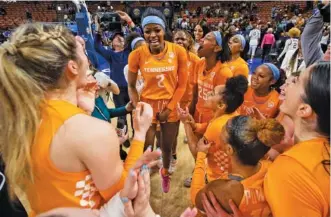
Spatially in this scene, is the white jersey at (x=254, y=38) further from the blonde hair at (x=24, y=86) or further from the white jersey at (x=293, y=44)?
the blonde hair at (x=24, y=86)

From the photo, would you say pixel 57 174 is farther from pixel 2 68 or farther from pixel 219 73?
pixel 219 73

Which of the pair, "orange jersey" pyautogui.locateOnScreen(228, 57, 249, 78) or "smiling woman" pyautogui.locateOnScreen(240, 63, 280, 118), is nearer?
"smiling woman" pyautogui.locateOnScreen(240, 63, 280, 118)

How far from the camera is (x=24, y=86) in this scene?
931 mm

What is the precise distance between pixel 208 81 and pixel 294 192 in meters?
1.86

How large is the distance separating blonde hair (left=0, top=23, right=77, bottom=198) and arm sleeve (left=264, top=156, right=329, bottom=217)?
2.45 feet

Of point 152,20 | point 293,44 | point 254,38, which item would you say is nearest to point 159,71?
point 152,20

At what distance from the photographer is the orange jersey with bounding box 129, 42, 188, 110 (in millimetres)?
2619

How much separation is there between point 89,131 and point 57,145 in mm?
105

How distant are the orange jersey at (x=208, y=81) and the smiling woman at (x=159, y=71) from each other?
0.17m

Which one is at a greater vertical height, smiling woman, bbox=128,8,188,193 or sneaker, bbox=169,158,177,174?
smiling woman, bbox=128,8,188,193

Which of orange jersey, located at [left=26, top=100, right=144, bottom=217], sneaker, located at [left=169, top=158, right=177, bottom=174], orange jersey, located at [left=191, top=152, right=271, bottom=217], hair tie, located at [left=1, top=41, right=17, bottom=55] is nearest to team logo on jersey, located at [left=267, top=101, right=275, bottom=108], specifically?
sneaker, located at [left=169, top=158, right=177, bottom=174]

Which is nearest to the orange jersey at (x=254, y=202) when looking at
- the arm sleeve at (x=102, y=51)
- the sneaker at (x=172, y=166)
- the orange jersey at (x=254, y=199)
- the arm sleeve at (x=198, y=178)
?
the orange jersey at (x=254, y=199)

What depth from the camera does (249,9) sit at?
59.5ft

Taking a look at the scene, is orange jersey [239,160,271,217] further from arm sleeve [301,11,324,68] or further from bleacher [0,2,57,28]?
bleacher [0,2,57,28]
